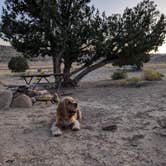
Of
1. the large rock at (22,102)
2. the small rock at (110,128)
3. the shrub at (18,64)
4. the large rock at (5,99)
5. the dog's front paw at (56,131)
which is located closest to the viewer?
the dog's front paw at (56,131)

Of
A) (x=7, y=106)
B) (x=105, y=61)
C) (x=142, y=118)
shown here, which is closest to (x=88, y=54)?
(x=105, y=61)

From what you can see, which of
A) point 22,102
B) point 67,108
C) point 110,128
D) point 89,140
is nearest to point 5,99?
point 22,102

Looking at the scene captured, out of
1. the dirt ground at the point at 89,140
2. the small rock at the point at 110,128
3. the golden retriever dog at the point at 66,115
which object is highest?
the golden retriever dog at the point at 66,115

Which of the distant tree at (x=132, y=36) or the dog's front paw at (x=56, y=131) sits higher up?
the distant tree at (x=132, y=36)

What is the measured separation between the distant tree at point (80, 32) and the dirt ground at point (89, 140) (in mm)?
8636

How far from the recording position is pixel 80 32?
58.4 ft

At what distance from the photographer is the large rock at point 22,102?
34.9 ft

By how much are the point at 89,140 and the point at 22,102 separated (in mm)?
4998

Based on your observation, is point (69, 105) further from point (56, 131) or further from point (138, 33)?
point (138, 33)

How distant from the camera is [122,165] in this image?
493 centimetres

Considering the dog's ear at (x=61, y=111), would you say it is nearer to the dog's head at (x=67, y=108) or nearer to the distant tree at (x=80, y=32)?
the dog's head at (x=67, y=108)

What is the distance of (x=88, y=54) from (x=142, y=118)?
11043mm

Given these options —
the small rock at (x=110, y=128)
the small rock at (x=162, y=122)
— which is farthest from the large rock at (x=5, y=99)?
the small rock at (x=162, y=122)

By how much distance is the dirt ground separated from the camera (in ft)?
17.1
